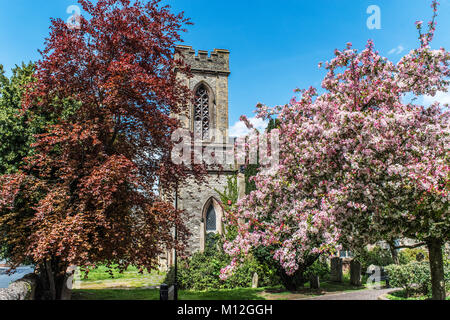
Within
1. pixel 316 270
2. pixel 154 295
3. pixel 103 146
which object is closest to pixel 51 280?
pixel 103 146

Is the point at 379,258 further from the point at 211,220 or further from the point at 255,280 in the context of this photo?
→ the point at 211,220

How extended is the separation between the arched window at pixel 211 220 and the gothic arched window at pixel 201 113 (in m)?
6.10

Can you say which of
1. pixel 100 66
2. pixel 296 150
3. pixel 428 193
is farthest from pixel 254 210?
pixel 100 66

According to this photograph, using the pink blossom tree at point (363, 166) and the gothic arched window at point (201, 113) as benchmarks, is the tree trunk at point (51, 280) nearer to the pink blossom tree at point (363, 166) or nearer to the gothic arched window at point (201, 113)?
the pink blossom tree at point (363, 166)

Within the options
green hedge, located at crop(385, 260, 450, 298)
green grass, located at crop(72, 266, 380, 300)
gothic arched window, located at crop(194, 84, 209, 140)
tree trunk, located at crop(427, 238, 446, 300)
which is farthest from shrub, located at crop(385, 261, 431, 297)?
gothic arched window, located at crop(194, 84, 209, 140)

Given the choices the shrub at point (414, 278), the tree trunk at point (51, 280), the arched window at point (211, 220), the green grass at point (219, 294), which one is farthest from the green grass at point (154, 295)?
the shrub at point (414, 278)

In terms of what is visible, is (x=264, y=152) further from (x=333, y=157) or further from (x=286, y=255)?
(x=286, y=255)

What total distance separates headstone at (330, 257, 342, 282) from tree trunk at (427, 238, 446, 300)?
1217cm

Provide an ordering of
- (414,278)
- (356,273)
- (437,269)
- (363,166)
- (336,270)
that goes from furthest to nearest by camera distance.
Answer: (336,270)
(356,273)
(414,278)
(437,269)
(363,166)

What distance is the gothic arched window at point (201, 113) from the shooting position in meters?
25.2

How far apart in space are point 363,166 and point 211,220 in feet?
51.9

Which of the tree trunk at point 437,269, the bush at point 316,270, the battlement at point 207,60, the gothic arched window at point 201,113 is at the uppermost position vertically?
the battlement at point 207,60

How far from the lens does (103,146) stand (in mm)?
9000
